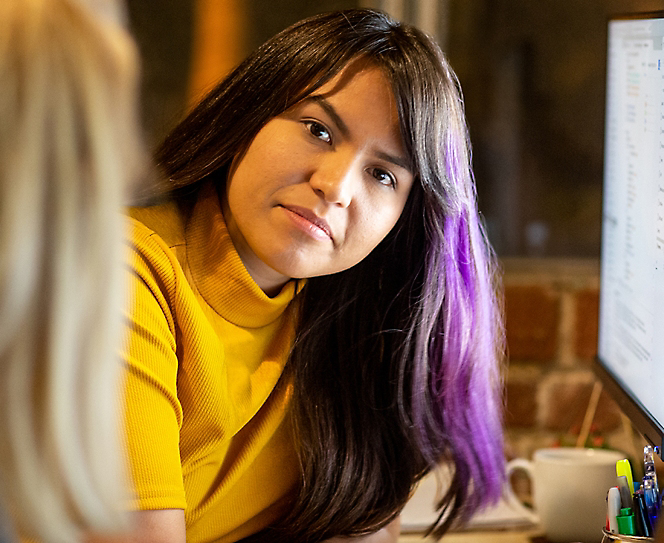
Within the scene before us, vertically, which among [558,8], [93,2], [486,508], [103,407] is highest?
[558,8]

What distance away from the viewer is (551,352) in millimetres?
1501

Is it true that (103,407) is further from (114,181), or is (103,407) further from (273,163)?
(273,163)

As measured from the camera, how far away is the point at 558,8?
1509mm

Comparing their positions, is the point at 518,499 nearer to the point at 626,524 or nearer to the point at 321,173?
the point at 626,524

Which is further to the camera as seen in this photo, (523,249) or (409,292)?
(523,249)

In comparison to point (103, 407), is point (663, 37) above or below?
above

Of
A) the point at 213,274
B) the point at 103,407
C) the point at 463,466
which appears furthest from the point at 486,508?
the point at 103,407

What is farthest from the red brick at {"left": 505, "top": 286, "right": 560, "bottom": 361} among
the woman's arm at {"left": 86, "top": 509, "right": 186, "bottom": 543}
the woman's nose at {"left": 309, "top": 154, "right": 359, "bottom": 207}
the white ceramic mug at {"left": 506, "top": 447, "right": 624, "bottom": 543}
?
the woman's arm at {"left": 86, "top": 509, "right": 186, "bottom": 543}

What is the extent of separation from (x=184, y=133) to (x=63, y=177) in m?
0.53

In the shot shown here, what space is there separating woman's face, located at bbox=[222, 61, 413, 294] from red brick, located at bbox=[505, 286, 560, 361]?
2.17 ft

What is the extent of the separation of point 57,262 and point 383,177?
50 centimetres

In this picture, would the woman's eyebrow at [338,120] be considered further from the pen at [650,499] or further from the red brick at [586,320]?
the red brick at [586,320]

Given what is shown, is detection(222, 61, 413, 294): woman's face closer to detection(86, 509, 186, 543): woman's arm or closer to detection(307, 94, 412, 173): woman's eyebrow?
detection(307, 94, 412, 173): woman's eyebrow

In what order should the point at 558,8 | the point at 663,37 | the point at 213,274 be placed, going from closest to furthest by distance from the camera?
the point at 663,37
the point at 213,274
the point at 558,8
